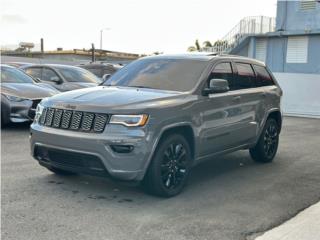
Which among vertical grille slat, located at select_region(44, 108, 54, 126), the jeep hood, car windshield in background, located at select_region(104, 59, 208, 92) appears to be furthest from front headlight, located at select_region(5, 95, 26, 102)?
vertical grille slat, located at select_region(44, 108, 54, 126)

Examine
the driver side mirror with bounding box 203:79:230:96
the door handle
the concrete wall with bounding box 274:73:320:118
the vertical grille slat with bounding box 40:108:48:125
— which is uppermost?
the driver side mirror with bounding box 203:79:230:96

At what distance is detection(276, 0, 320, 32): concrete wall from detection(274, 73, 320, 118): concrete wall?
7923 mm

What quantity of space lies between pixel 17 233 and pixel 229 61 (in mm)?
4067

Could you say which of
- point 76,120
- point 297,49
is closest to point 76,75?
point 76,120

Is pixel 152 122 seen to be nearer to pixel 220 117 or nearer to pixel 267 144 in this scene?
pixel 220 117

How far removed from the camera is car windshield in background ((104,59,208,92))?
6199 millimetres

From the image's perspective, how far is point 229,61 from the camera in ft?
23.1

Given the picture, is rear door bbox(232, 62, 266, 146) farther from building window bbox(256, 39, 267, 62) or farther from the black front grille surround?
building window bbox(256, 39, 267, 62)

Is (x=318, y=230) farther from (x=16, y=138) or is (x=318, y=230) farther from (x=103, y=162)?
(x=16, y=138)

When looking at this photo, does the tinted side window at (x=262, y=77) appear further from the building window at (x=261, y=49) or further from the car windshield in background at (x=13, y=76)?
the building window at (x=261, y=49)

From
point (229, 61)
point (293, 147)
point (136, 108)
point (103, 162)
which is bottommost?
point (293, 147)

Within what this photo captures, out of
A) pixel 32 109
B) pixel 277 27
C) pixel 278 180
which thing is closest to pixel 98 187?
pixel 278 180

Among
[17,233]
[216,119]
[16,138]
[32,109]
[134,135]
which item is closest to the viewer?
[17,233]

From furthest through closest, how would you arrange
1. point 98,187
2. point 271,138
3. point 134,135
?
point 271,138 → point 98,187 → point 134,135
